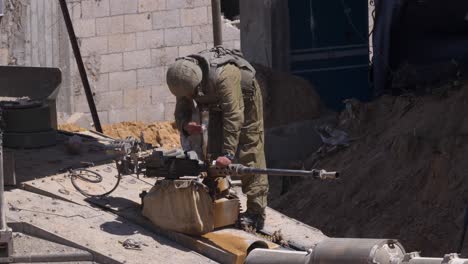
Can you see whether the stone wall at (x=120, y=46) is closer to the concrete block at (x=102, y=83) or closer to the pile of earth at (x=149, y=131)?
the concrete block at (x=102, y=83)

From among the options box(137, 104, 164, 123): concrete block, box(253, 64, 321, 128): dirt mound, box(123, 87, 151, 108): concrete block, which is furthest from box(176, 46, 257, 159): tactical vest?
box(137, 104, 164, 123): concrete block

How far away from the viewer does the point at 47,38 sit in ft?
52.1

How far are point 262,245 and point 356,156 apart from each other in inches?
172

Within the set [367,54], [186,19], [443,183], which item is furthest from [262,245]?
[186,19]

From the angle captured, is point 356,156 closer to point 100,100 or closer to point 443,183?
point 443,183

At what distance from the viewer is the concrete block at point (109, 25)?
1645 centimetres

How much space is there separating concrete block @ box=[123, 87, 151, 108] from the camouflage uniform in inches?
281

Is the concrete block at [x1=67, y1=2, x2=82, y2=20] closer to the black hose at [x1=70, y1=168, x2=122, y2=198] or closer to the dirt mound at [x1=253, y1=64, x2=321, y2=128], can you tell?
the dirt mound at [x1=253, y1=64, x2=321, y2=128]

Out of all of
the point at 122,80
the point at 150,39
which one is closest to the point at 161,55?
the point at 150,39

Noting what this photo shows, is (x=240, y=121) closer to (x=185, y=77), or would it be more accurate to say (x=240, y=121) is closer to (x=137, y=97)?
(x=185, y=77)

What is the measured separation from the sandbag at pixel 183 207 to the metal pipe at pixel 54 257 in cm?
69

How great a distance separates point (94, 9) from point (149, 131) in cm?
155

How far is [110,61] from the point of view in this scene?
1656 centimetres

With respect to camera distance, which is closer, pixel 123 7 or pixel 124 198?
pixel 124 198
